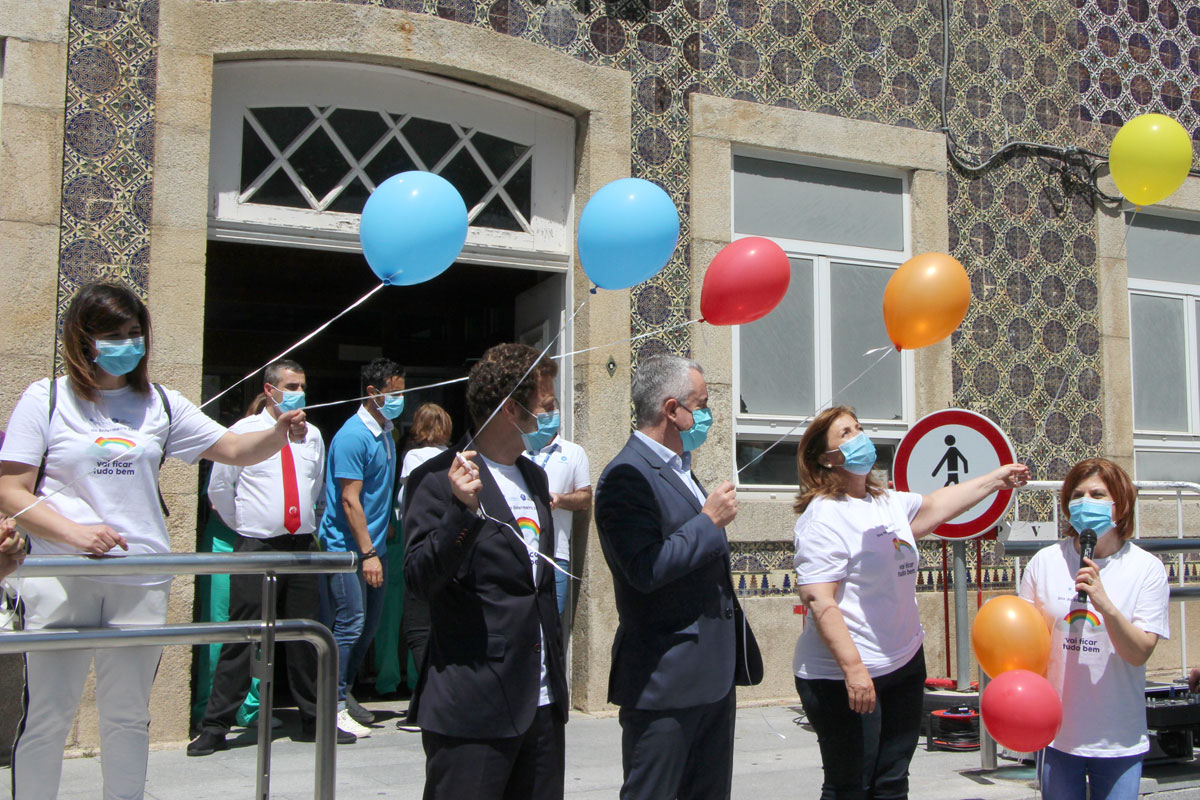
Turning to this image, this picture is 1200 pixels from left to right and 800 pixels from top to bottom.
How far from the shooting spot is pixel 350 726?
6.50 meters

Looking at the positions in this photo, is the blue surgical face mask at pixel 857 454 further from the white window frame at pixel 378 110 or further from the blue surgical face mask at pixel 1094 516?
the white window frame at pixel 378 110

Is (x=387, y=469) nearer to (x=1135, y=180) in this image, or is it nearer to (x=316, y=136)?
(x=316, y=136)

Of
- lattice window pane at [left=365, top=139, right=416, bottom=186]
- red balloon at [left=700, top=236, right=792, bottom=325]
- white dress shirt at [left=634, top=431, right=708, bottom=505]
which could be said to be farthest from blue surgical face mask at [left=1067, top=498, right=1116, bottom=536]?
lattice window pane at [left=365, top=139, right=416, bottom=186]

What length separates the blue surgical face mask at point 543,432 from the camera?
357cm

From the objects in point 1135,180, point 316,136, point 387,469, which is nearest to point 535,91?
point 316,136

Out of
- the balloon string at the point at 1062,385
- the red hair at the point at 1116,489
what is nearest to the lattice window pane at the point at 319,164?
the red hair at the point at 1116,489

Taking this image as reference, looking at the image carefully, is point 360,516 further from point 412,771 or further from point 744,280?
point 744,280

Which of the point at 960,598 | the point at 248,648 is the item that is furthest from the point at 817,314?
the point at 248,648

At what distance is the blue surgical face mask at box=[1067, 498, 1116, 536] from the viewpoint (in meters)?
3.97

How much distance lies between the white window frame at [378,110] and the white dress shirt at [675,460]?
3.57 m

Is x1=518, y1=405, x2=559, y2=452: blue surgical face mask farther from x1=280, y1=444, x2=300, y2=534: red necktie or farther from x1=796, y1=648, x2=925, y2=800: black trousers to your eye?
x1=280, y1=444, x2=300, y2=534: red necktie

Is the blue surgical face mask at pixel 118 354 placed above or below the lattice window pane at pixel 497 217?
below

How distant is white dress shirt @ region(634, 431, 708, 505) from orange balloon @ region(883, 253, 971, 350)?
1.34 metres

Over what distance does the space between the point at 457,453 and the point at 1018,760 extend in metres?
3.88
